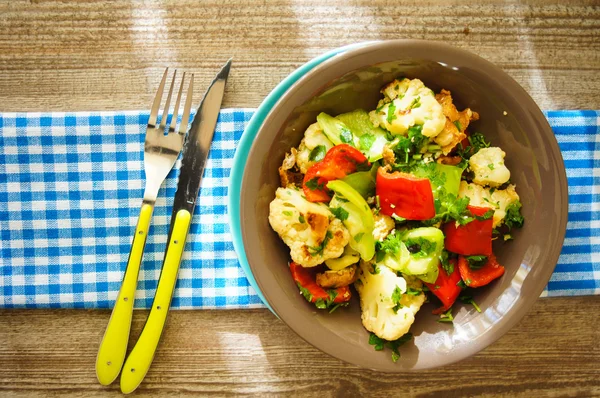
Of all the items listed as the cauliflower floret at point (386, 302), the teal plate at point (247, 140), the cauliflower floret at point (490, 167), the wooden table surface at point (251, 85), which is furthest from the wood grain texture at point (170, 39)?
the cauliflower floret at point (386, 302)

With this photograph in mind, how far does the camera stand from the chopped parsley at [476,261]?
146cm

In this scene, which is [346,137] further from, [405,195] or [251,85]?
[251,85]

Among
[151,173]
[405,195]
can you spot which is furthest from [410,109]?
[151,173]

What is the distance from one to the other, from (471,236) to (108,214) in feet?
3.79

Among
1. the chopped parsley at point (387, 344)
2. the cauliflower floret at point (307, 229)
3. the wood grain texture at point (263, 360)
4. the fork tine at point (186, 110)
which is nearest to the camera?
the cauliflower floret at point (307, 229)

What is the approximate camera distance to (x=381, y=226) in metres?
1.42

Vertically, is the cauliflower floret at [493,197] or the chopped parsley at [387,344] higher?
the cauliflower floret at [493,197]

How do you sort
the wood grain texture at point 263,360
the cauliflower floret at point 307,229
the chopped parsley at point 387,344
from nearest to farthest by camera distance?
the cauliflower floret at point 307,229, the chopped parsley at point 387,344, the wood grain texture at point 263,360

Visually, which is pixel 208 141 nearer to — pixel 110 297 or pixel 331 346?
pixel 110 297

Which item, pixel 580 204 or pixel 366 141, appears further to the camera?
pixel 580 204

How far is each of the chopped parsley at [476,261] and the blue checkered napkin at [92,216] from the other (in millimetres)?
703

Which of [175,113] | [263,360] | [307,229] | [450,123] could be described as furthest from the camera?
[263,360]

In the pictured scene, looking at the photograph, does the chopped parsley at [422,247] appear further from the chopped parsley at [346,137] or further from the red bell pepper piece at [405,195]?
the chopped parsley at [346,137]

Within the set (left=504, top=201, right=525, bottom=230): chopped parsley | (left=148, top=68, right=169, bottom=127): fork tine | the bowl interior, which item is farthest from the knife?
(left=504, top=201, right=525, bottom=230): chopped parsley
